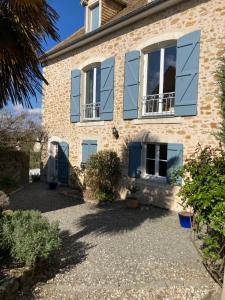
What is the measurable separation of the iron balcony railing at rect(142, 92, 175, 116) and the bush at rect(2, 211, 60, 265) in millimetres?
5024

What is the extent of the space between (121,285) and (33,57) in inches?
126

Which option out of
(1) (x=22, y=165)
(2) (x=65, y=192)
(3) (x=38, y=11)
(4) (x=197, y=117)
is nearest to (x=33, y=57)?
(3) (x=38, y=11)

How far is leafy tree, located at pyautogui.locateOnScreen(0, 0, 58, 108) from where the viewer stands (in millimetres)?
3278

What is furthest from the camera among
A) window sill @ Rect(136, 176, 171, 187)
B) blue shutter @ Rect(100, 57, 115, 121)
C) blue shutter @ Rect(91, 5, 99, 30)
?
blue shutter @ Rect(91, 5, 99, 30)

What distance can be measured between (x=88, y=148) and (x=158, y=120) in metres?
3.50

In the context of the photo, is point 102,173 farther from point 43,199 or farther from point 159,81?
point 159,81

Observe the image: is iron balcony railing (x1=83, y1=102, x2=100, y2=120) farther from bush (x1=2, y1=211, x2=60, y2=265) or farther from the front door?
bush (x1=2, y1=211, x2=60, y2=265)

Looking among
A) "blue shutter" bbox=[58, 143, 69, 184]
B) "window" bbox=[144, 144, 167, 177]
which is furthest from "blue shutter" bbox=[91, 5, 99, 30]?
"window" bbox=[144, 144, 167, 177]

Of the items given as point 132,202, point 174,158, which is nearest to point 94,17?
point 174,158

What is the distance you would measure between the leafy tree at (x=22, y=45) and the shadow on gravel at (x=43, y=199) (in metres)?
5.11

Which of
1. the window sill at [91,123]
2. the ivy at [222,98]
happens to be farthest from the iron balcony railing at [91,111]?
the ivy at [222,98]

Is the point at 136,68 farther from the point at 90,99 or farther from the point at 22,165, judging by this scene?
the point at 22,165

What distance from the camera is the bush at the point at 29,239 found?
3.96m

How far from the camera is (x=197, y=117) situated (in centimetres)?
745
